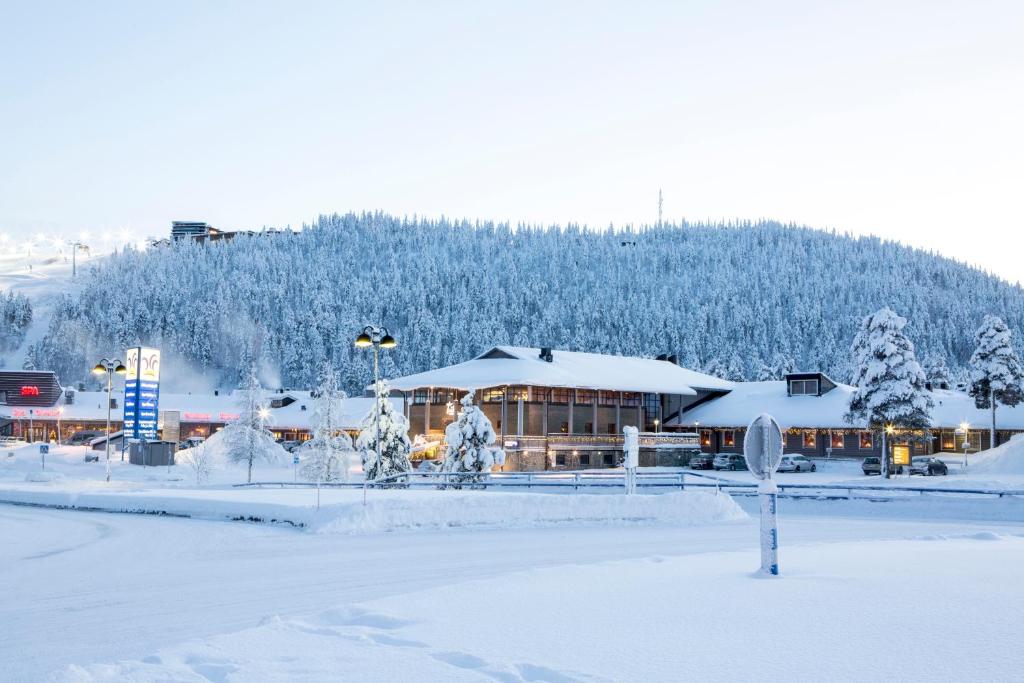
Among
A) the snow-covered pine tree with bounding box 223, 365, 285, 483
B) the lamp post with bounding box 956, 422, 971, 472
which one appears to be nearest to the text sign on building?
the snow-covered pine tree with bounding box 223, 365, 285, 483


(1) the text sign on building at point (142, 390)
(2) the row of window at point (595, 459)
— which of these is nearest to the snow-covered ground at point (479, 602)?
(1) the text sign on building at point (142, 390)

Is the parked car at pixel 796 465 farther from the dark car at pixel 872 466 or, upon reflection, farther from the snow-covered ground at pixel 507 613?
the snow-covered ground at pixel 507 613

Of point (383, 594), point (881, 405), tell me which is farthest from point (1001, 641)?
point (881, 405)

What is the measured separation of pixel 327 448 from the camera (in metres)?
58.8

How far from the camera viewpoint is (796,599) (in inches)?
426

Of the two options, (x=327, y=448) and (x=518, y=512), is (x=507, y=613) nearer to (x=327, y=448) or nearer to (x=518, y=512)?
(x=518, y=512)

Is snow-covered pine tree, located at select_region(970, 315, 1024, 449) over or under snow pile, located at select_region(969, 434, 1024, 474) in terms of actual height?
over

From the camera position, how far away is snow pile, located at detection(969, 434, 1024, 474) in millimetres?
51125

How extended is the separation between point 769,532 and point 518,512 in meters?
13.5

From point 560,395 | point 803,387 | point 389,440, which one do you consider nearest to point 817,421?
point 803,387

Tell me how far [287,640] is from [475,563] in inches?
326

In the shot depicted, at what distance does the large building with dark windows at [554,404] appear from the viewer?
202 ft

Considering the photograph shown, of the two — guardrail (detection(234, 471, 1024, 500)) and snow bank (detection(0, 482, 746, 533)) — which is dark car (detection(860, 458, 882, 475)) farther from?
snow bank (detection(0, 482, 746, 533))

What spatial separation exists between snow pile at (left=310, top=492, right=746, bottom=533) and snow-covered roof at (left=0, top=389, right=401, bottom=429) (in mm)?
77071
